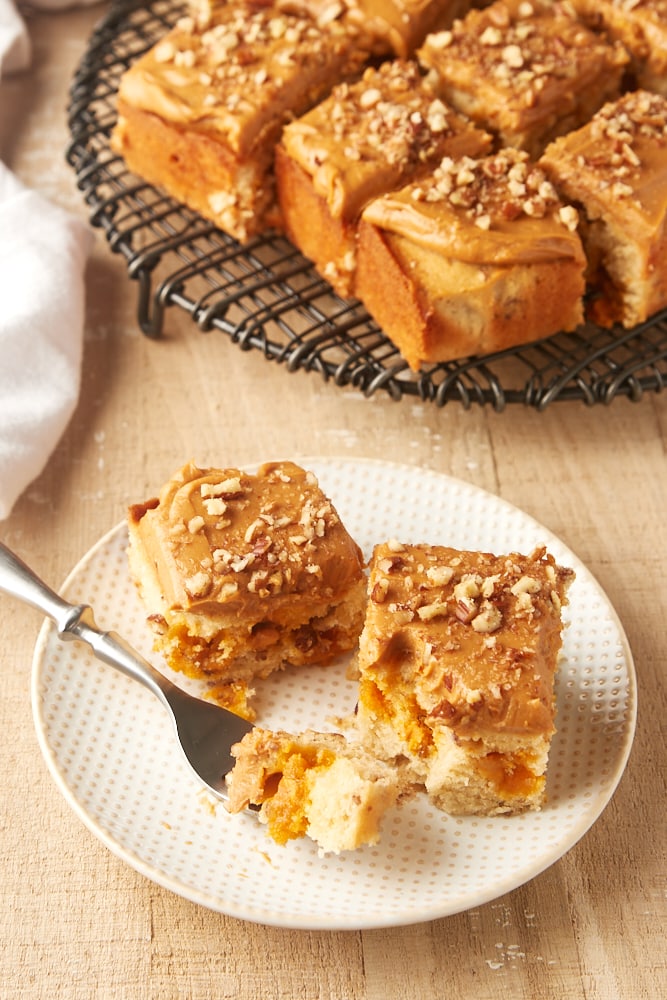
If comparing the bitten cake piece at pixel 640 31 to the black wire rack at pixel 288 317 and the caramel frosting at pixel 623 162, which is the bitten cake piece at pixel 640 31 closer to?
the caramel frosting at pixel 623 162

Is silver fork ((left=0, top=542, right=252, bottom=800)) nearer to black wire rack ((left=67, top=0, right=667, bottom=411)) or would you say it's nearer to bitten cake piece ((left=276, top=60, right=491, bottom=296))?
black wire rack ((left=67, top=0, right=667, bottom=411))

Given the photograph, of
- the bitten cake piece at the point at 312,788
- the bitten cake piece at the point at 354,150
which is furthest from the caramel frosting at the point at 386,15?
the bitten cake piece at the point at 312,788

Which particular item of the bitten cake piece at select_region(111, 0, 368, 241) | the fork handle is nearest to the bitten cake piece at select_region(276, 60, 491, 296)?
the bitten cake piece at select_region(111, 0, 368, 241)

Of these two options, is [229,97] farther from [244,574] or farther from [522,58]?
[244,574]

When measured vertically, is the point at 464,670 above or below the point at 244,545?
below

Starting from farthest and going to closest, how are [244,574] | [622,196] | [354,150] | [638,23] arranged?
[638,23], [354,150], [622,196], [244,574]

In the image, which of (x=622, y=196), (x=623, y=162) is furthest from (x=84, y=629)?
Result: (x=623, y=162)
